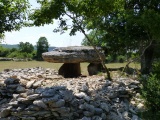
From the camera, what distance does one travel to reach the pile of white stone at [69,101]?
7898mm

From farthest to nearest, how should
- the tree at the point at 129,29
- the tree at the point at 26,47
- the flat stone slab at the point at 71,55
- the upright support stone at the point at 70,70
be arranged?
the tree at the point at 26,47 → the upright support stone at the point at 70,70 → the flat stone slab at the point at 71,55 → the tree at the point at 129,29

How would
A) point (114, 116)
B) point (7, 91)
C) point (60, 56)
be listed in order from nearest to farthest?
point (114, 116) < point (7, 91) < point (60, 56)

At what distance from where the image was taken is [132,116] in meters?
8.73

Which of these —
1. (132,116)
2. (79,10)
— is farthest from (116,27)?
(132,116)

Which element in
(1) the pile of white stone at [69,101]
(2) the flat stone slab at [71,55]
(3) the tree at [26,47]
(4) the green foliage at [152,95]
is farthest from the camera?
(3) the tree at [26,47]

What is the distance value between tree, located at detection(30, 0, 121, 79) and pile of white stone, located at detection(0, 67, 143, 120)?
5.30 ft

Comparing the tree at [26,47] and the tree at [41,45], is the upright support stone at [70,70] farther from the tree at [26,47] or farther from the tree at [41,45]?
the tree at [26,47]

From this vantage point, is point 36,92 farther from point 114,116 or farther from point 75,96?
point 114,116

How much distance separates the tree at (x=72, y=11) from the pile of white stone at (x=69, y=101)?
1.62m

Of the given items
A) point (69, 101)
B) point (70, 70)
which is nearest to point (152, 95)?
point (69, 101)

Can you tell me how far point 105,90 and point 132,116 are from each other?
4.86ft

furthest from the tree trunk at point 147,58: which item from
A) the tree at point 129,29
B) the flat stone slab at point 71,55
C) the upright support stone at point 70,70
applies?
the upright support stone at point 70,70

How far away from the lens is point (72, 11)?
10758mm

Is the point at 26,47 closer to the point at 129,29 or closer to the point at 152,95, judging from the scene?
the point at 129,29
